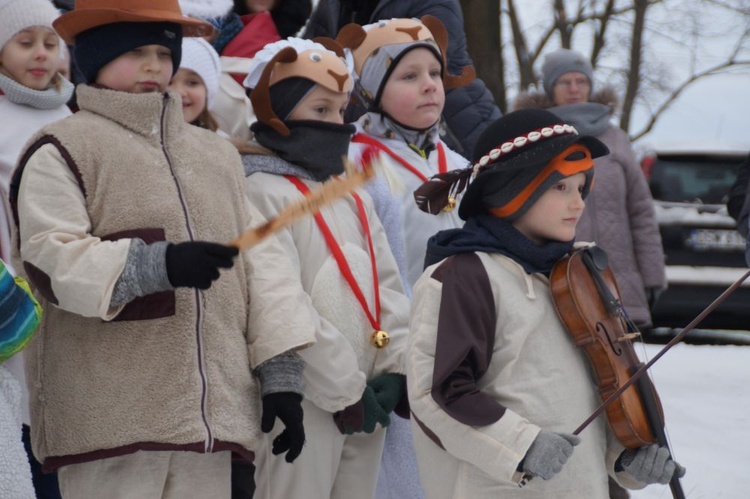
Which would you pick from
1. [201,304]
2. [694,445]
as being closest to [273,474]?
[201,304]

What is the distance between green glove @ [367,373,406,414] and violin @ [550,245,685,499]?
0.81 meters

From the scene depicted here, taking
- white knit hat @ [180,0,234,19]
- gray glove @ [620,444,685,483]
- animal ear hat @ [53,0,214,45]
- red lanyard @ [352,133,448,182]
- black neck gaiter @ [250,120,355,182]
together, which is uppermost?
animal ear hat @ [53,0,214,45]

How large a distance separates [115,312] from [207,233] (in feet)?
1.30

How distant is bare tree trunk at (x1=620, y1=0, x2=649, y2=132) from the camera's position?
24578 millimetres

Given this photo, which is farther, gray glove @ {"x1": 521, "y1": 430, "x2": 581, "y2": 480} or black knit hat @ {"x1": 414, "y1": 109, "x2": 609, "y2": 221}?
black knit hat @ {"x1": 414, "y1": 109, "x2": 609, "y2": 221}

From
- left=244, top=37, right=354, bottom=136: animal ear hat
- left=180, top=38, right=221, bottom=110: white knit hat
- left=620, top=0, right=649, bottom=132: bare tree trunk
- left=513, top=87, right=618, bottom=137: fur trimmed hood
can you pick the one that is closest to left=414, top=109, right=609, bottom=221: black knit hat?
left=244, top=37, right=354, bottom=136: animal ear hat

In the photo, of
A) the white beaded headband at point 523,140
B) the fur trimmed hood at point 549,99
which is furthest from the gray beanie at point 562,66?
the white beaded headband at point 523,140

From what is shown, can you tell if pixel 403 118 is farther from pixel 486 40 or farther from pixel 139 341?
pixel 486 40

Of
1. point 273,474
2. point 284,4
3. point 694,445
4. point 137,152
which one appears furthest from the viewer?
point 694,445

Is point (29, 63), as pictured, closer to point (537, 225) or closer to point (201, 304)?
point (201, 304)

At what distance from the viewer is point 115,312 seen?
330 cm

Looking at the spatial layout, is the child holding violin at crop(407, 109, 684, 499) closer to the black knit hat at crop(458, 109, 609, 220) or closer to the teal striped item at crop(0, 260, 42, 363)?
the black knit hat at crop(458, 109, 609, 220)

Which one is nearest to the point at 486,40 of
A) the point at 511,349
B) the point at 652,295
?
the point at 652,295

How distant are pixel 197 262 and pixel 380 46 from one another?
2040 mm
